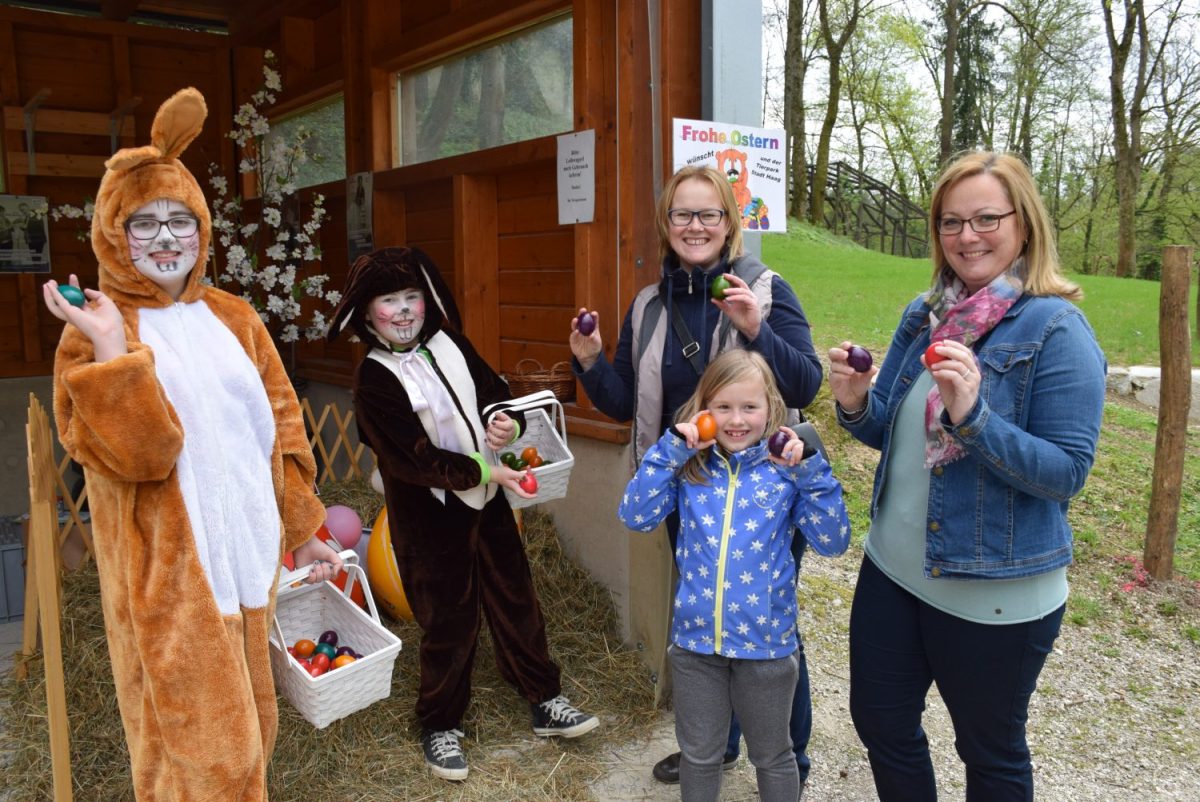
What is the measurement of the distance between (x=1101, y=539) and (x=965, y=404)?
451 centimetres

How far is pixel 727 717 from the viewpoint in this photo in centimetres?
242

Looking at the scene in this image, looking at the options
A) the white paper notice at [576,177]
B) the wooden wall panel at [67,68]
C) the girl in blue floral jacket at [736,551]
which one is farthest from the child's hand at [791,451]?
the wooden wall panel at [67,68]

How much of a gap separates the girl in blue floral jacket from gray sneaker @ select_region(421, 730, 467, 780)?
103 centimetres

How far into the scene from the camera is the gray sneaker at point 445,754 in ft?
10.2

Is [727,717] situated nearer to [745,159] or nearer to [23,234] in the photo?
[745,159]

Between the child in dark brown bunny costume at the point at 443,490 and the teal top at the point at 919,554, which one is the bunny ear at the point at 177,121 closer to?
the child in dark brown bunny costume at the point at 443,490

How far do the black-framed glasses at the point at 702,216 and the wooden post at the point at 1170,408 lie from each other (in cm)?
339

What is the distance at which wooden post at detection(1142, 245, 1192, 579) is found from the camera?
4.83 m

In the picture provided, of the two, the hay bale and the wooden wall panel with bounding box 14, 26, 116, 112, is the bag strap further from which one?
the wooden wall panel with bounding box 14, 26, 116, 112

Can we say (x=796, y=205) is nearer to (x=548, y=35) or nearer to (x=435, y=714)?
(x=548, y=35)

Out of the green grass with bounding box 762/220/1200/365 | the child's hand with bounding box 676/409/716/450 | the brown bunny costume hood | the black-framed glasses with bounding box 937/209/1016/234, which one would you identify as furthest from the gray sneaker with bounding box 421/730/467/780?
the green grass with bounding box 762/220/1200/365

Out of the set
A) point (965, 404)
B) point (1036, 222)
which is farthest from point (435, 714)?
point (1036, 222)

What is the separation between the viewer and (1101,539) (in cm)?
556

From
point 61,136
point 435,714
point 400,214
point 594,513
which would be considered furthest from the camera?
point 61,136
